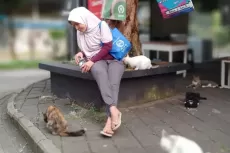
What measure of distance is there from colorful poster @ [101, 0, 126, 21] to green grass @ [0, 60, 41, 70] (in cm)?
775

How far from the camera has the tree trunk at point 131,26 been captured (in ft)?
19.6

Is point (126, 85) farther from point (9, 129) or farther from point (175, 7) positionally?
point (9, 129)

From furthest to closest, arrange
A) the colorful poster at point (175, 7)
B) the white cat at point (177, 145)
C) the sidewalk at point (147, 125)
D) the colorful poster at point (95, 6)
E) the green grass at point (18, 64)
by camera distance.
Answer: the green grass at point (18, 64), the colorful poster at point (95, 6), the colorful poster at point (175, 7), the sidewalk at point (147, 125), the white cat at point (177, 145)

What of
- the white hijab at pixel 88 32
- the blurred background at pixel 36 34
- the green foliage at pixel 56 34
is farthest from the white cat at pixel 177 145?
the green foliage at pixel 56 34

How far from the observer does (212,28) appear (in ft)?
68.0

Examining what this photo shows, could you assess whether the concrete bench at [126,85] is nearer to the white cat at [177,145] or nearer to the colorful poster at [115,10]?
the colorful poster at [115,10]

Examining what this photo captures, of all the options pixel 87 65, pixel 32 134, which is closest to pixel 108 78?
pixel 87 65

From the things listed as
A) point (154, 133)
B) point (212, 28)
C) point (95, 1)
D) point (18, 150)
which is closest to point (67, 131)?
point (18, 150)

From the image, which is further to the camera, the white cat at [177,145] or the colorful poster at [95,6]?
the colorful poster at [95,6]

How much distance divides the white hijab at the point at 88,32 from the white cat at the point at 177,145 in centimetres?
141

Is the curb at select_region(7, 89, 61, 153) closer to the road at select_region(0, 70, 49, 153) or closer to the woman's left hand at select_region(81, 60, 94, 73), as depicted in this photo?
the road at select_region(0, 70, 49, 153)

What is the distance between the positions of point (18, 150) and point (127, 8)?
2.95m

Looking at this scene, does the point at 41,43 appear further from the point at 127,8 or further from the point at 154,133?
the point at 154,133

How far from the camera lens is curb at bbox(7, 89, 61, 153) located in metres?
3.99
